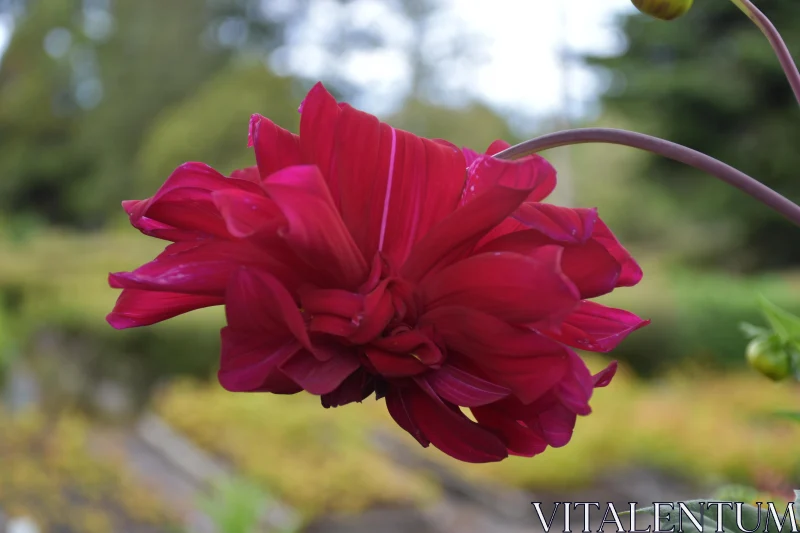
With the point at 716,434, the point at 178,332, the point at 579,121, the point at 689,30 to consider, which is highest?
the point at 579,121

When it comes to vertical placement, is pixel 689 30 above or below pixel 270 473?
above

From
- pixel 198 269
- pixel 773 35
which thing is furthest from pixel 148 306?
pixel 773 35

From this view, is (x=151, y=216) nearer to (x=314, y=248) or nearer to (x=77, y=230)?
(x=314, y=248)

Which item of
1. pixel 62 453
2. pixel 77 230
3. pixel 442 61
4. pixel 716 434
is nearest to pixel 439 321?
pixel 62 453

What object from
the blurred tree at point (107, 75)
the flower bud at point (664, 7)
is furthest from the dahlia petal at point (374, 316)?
the blurred tree at point (107, 75)

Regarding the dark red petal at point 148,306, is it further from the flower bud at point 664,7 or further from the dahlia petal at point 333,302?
the flower bud at point 664,7

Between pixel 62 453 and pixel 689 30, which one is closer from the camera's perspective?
pixel 62 453

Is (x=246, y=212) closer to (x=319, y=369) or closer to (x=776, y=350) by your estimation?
(x=319, y=369)
